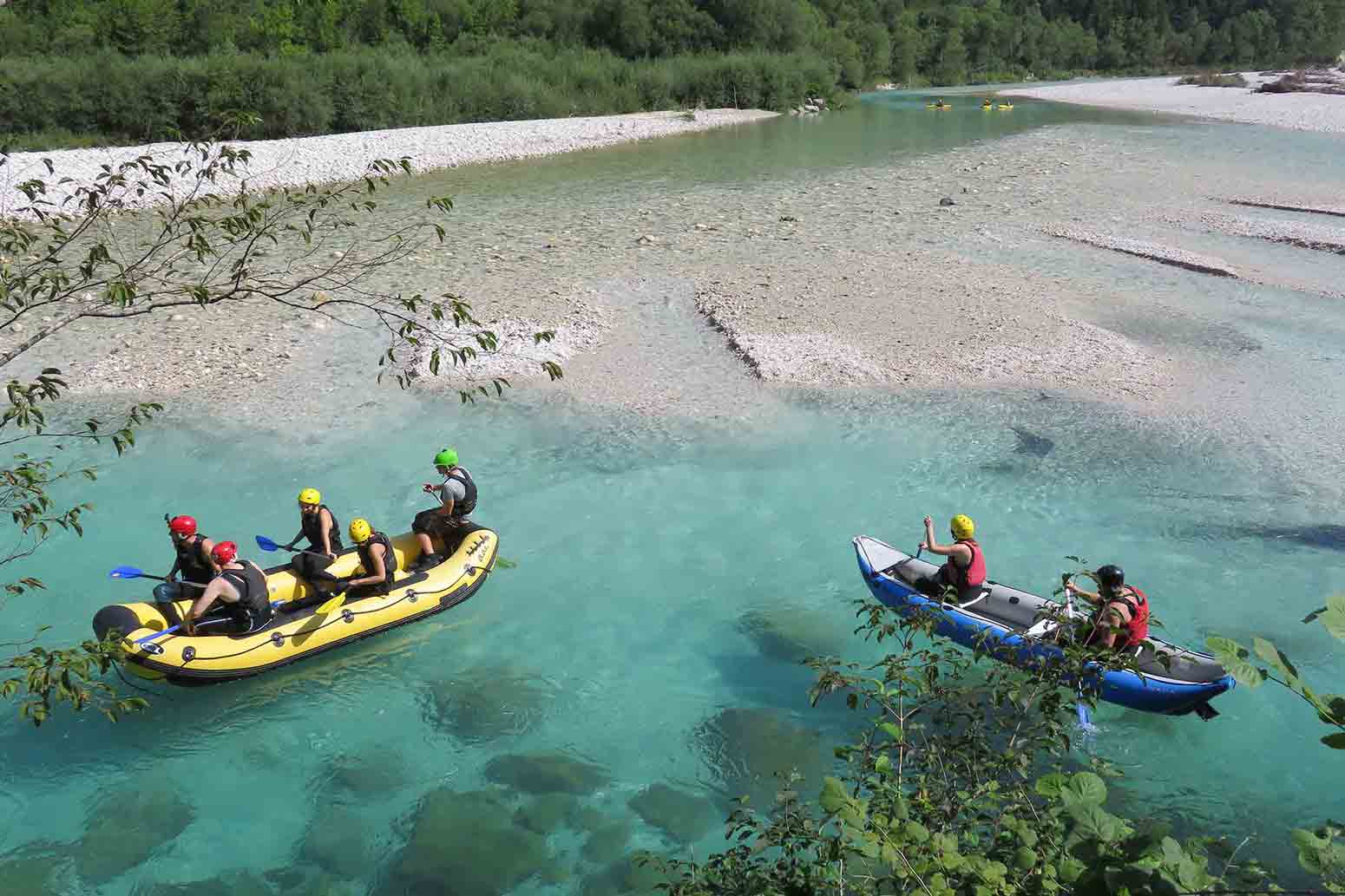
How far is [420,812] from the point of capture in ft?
22.9

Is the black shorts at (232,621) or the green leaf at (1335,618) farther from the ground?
the green leaf at (1335,618)

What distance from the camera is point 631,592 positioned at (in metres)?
9.61

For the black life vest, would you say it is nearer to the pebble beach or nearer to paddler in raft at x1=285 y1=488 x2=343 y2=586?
paddler in raft at x1=285 y1=488 x2=343 y2=586

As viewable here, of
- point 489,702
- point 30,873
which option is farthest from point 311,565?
point 30,873

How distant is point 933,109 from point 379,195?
112 ft

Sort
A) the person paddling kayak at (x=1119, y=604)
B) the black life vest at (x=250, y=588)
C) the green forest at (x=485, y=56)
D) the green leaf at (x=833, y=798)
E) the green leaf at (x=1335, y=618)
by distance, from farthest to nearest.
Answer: the green forest at (x=485, y=56) → the black life vest at (x=250, y=588) → the person paddling kayak at (x=1119, y=604) → the green leaf at (x=833, y=798) → the green leaf at (x=1335, y=618)

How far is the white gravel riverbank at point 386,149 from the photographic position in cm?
2712

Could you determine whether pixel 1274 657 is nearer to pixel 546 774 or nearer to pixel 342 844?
pixel 546 774

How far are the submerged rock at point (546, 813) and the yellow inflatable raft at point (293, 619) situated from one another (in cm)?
237

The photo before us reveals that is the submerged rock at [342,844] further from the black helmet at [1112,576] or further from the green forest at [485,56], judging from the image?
the green forest at [485,56]

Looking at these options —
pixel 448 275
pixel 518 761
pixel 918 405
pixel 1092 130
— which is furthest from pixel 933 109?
pixel 518 761

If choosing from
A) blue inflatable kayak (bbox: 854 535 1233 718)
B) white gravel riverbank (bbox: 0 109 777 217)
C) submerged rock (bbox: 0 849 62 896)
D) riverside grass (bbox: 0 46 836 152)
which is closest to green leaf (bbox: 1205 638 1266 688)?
blue inflatable kayak (bbox: 854 535 1233 718)

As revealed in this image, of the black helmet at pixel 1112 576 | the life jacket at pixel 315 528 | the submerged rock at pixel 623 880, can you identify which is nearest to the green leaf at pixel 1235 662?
the black helmet at pixel 1112 576

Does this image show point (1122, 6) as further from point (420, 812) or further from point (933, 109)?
point (420, 812)
